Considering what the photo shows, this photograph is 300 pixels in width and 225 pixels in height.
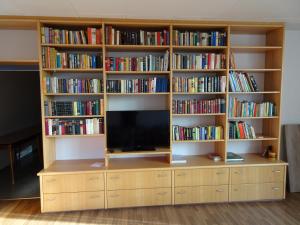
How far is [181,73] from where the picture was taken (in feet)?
11.4

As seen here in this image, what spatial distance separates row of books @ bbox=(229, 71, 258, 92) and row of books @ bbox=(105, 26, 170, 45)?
1047mm

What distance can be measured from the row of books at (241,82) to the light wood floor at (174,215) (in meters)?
1.60

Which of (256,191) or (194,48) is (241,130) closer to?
(256,191)

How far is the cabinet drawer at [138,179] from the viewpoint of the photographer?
3.05 m

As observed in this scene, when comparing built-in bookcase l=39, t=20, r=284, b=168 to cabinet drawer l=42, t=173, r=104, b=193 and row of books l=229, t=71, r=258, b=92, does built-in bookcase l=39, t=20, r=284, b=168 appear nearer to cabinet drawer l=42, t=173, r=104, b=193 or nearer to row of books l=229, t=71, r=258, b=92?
row of books l=229, t=71, r=258, b=92

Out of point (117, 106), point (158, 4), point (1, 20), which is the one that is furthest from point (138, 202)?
point (1, 20)

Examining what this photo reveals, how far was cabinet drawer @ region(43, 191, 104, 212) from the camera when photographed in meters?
2.98

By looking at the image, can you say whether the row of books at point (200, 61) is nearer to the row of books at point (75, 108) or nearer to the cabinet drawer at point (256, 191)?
the row of books at point (75, 108)

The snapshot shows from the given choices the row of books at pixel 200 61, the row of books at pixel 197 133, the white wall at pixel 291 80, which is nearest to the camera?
the row of books at pixel 200 61

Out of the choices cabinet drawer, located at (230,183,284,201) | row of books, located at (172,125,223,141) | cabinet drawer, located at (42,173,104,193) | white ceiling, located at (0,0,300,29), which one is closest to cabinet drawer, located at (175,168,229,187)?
cabinet drawer, located at (230,183,284,201)

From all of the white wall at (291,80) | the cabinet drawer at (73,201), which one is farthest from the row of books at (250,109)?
the cabinet drawer at (73,201)

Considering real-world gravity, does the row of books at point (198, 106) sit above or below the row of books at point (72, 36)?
below

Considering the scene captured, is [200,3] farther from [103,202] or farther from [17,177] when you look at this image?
[17,177]

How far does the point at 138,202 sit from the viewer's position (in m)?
3.09
